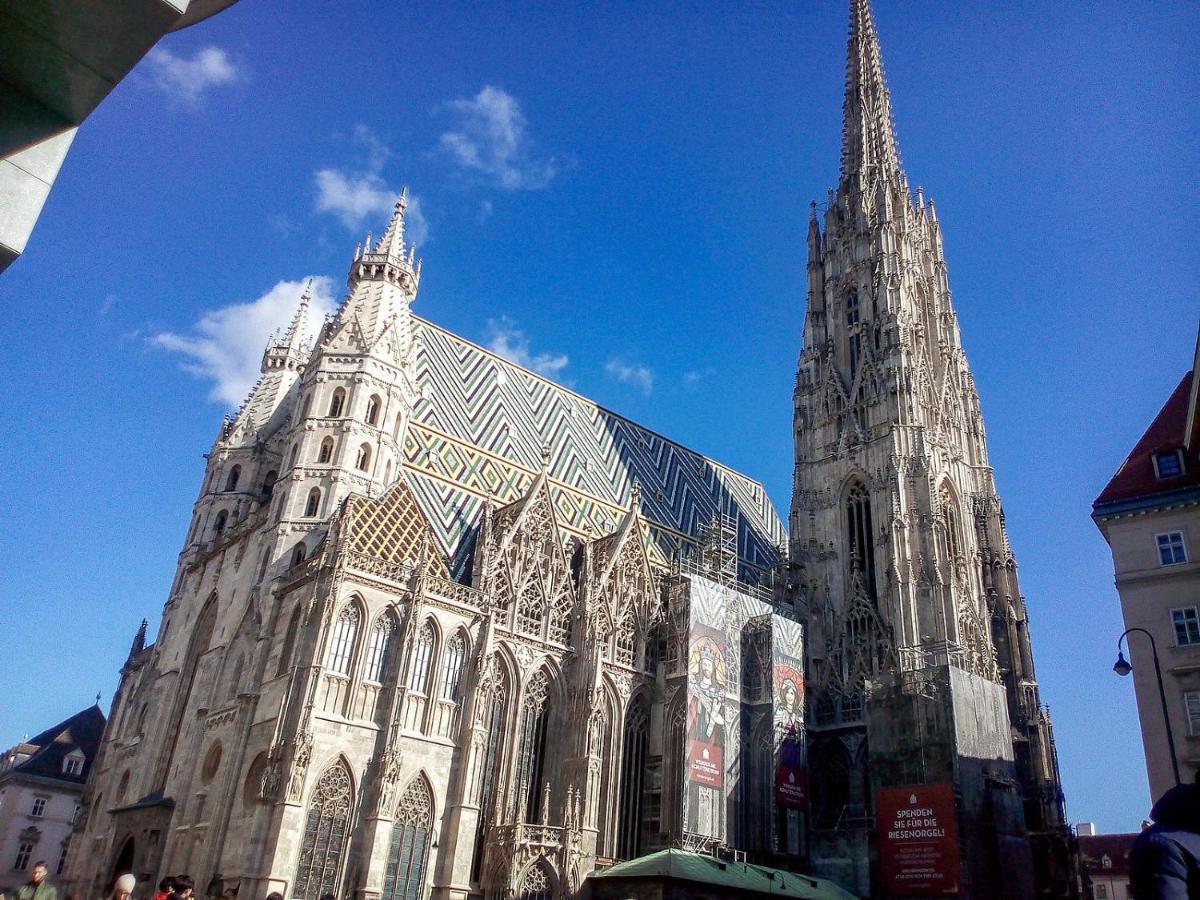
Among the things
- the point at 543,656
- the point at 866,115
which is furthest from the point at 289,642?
the point at 866,115

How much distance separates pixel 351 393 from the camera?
31891 millimetres

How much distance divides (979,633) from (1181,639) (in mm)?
11069

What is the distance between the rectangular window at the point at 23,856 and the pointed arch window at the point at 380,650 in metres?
30.4

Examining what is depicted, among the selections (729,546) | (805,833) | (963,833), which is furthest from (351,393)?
(963,833)

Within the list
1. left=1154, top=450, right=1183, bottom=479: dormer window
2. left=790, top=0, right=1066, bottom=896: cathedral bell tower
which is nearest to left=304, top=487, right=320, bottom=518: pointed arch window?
left=790, top=0, right=1066, bottom=896: cathedral bell tower

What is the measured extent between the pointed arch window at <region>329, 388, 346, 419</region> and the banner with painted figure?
58.9 ft

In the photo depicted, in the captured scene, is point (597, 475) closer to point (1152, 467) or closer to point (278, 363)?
point (278, 363)

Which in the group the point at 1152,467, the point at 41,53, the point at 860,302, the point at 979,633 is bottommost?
the point at 41,53

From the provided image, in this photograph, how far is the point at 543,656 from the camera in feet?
102

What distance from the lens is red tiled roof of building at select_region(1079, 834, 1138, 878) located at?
177 feet

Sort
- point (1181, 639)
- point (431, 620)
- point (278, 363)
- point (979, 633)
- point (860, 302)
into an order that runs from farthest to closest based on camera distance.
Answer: point (860, 302) → point (278, 363) → point (979, 633) → point (431, 620) → point (1181, 639)

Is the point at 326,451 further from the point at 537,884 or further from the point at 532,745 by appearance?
the point at 537,884

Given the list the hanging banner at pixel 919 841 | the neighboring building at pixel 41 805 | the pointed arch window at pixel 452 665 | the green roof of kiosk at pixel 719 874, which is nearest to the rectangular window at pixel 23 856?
the neighboring building at pixel 41 805

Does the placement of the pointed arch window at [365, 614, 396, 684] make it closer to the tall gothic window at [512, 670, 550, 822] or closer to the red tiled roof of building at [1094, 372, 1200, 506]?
the tall gothic window at [512, 670, 550, 822]
